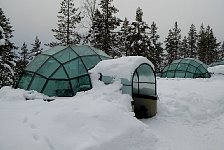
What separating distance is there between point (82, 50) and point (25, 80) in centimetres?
349

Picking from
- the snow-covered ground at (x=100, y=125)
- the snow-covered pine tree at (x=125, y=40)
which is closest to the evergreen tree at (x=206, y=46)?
the snow-covered pine tree at (x=125, y=40)

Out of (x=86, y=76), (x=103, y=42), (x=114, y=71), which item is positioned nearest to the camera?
(x=114, y=71)

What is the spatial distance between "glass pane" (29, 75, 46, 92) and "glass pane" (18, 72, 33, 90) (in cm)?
50

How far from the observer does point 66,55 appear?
13078 mm

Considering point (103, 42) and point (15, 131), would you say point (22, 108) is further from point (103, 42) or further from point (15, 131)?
point (103, 42)

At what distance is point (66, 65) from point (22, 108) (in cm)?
381

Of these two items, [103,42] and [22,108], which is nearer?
[22,108]

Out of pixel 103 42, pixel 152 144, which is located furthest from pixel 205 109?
pixel 103 42

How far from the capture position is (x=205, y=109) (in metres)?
12.9

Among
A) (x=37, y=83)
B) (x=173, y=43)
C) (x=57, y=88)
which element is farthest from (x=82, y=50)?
(x=173, y=43)

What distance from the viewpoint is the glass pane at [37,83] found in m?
12.0

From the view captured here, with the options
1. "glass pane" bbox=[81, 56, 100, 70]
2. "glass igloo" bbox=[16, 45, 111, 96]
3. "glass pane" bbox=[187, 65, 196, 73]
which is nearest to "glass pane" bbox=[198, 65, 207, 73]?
"glass pane" bbox=[187, 65, 196, 73]

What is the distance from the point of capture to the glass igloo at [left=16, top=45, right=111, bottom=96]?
38.7 ft

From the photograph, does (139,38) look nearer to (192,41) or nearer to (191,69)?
(191,69)
